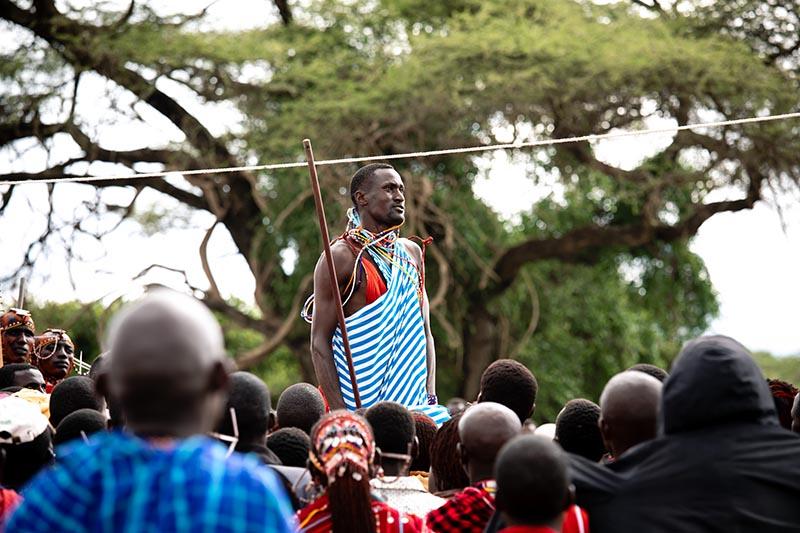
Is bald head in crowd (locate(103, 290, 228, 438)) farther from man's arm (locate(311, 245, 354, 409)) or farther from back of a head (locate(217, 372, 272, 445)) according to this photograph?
man's arm (locate(311, 245, 354, 409))

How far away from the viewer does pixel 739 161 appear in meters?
14.5

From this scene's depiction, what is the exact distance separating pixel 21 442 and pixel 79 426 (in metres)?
0.69

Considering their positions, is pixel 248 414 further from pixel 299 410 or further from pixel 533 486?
pixel 299 410

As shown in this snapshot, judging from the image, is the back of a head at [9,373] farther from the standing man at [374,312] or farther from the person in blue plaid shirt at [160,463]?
the person in blue plaid shirt at [160,463]

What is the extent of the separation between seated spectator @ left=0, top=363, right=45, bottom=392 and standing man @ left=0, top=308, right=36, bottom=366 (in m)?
1.00

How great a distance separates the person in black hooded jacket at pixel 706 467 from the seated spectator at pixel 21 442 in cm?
186

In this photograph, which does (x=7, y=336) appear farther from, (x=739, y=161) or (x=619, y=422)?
(x=739, y=161)

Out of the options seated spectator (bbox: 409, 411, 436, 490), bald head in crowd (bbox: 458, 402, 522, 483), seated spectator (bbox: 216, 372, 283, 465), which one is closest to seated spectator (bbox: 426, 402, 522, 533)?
bald head in crowd (bbox: 458, 402, 522, 483)

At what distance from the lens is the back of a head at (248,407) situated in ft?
13.2

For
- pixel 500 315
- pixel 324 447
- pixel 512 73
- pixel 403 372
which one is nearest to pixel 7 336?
pixel 403 372

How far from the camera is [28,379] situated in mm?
6812

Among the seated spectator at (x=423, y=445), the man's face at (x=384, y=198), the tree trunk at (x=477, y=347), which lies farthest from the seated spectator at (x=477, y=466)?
the tree trunk at (x=477, y=347)

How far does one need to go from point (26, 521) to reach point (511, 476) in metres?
1.20

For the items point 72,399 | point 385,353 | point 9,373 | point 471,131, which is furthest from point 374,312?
point 471,131
